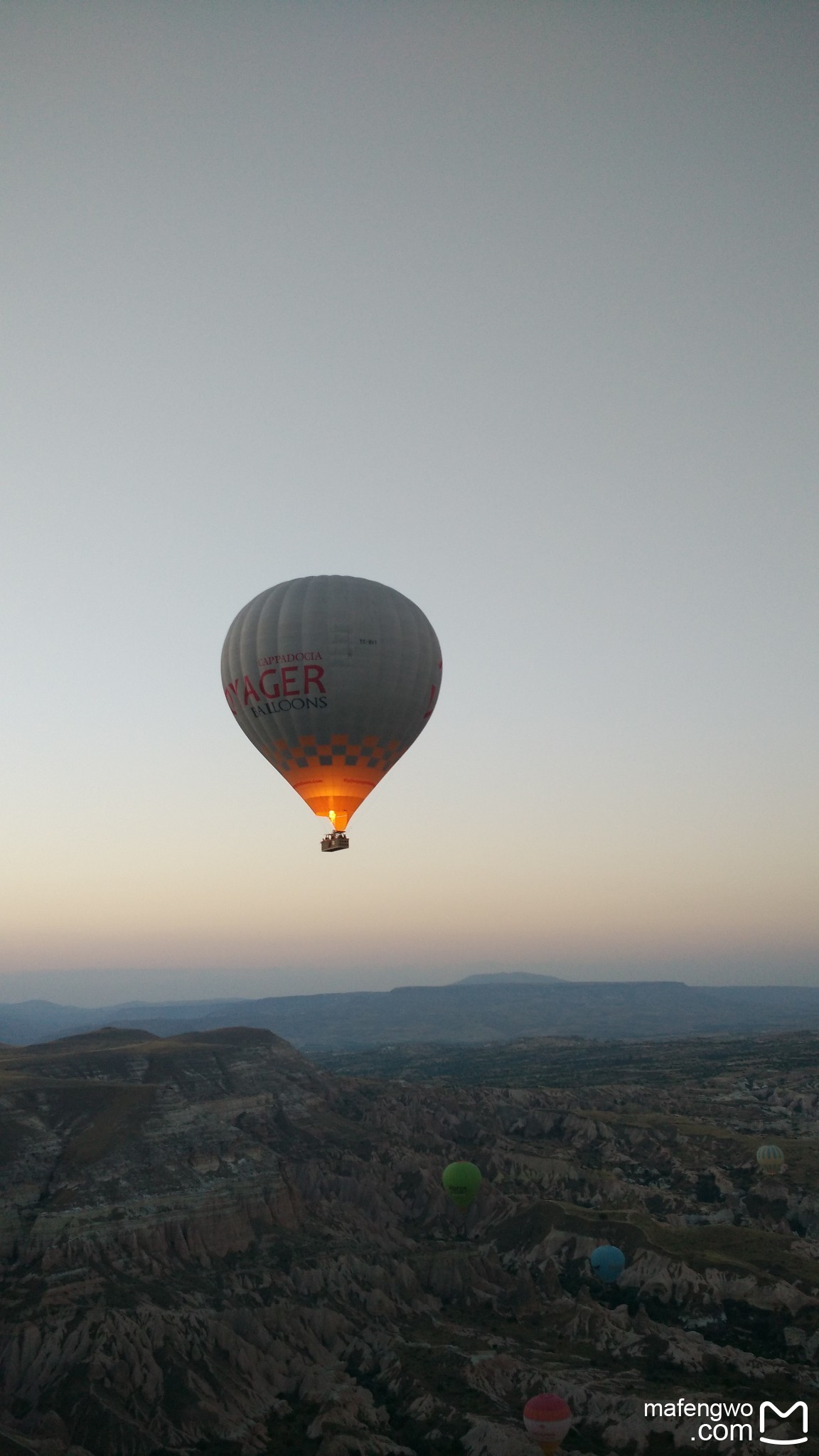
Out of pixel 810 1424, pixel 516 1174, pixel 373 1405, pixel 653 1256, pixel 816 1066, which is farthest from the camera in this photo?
pixel 816 1066

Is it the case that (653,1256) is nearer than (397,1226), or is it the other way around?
(653,1256)

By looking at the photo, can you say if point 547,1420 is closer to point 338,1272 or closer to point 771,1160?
point 338,1272

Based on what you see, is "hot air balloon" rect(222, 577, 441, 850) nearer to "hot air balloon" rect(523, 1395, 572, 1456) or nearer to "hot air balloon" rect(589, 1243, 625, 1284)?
"hot air balloon" rect(523, 1395, 572, 1456)

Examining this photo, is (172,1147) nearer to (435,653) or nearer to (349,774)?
(349,774)

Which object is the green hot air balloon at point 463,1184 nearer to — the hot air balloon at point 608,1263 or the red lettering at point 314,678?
the hot air balloon at point 608,1263

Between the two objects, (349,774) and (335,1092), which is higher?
(349,774)

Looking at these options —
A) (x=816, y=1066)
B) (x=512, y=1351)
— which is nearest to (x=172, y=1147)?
(x=512, y=1351)
